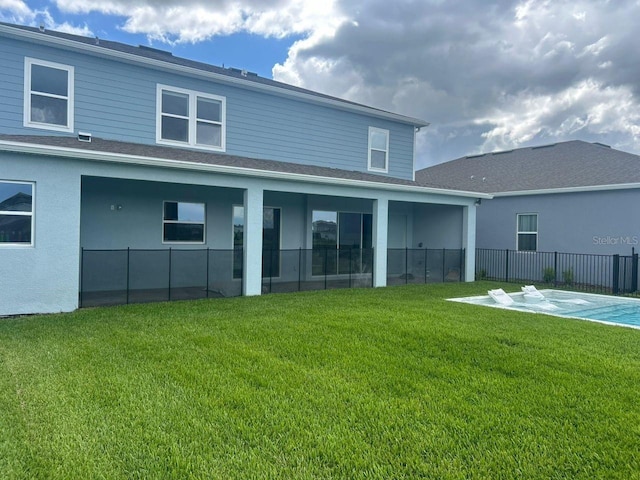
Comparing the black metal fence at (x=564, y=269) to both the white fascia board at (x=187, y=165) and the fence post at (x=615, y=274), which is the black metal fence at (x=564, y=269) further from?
the white fascia board at (x=187, y=165)

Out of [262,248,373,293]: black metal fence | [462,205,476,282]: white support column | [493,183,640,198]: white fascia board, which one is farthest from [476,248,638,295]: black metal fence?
[262,248,373,293]: black metal fence

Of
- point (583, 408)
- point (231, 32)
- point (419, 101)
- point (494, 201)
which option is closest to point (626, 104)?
point (494, 201)

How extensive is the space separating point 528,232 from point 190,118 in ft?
42.5

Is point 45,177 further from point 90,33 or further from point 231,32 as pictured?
point 231,32

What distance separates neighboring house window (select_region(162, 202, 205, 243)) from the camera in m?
12.3

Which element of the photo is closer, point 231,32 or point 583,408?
point 583,408

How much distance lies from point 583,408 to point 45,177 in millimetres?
9227

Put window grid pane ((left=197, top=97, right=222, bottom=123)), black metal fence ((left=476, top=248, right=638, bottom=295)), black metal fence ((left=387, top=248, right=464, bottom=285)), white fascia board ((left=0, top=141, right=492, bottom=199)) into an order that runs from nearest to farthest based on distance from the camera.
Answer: white fascia board ((left=0, top=141, right=492, bottom=199)) → window grid pane ((left=197, top=97, right=222, bottom=123)) → black metal fence ((left=476, top=248, right=638, bottom=295)) → black metal fence ((left=387, top=248, right=464, bottom=285))

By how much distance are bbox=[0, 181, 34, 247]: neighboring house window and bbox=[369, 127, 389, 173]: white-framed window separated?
10328 millimetres

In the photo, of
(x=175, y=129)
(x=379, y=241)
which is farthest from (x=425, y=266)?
(x=175, y=129)

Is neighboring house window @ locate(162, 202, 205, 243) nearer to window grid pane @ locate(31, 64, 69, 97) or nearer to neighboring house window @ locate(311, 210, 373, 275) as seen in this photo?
neighboring house window @ locate(311, 210, 373, 275)

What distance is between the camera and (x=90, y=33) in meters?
14.2

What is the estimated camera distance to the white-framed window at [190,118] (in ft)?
38.0

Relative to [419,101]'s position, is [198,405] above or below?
below
